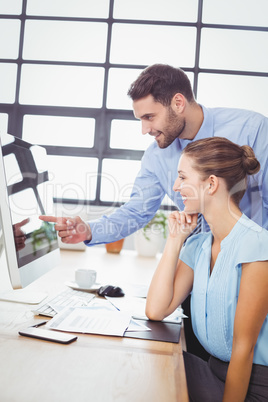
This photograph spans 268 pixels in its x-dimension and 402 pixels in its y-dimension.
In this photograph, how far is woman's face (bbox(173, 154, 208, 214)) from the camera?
127 centimetres

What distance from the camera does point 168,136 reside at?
5.82 ft

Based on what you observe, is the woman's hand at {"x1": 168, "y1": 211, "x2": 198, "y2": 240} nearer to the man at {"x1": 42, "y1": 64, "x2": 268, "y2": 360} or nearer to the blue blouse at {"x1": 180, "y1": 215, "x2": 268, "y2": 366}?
the blue blouse at {"x1": 180, "y1": 215, "x2": 268, "y2": 366}

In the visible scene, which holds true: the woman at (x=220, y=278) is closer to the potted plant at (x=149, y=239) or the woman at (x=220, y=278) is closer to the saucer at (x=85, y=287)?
the saucer at (x=85, y=287)

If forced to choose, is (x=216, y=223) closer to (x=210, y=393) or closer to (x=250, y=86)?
(x=210, y=393)

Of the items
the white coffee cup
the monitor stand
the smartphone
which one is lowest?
the monitor stand

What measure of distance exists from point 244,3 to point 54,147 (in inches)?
93.9

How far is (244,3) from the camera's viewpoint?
367cm

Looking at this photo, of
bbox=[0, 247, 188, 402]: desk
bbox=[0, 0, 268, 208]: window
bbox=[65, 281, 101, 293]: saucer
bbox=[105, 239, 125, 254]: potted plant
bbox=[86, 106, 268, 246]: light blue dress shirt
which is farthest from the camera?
A: bbox=[0, 0, 268, 208]: window

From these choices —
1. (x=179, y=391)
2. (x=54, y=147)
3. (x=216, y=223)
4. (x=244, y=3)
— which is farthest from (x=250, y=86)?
(x=179, y=391)

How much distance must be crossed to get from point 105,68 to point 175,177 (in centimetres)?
232

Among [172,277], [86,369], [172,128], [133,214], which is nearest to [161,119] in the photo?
[172,128]

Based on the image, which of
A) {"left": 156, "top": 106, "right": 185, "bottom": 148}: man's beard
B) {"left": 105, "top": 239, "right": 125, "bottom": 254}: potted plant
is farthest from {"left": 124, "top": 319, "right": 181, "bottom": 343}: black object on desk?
{"left": 105, "top": 239, "right": 125, "bottom": 254}: potted plant

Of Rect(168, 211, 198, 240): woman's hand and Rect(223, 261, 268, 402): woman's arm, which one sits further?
Rect(168, 211, 198, 240): woman's hand

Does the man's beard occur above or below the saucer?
above
